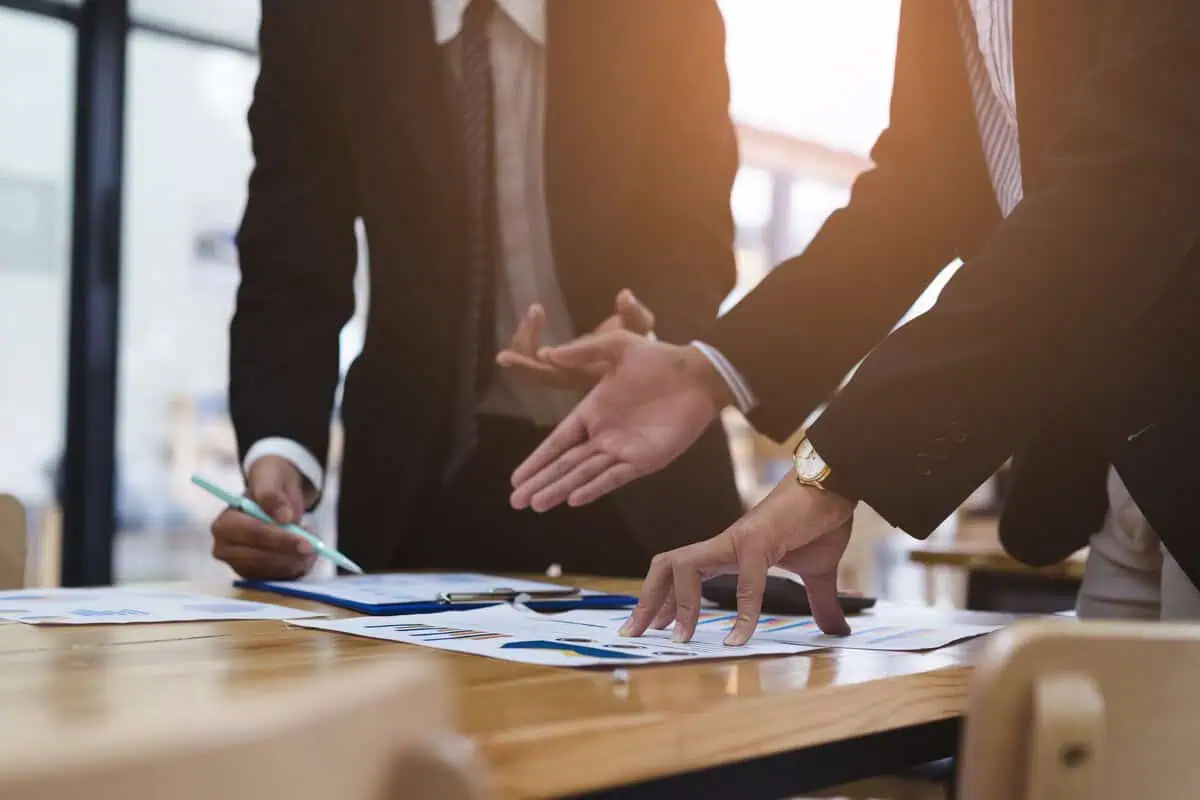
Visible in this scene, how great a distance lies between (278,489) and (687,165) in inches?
29.2

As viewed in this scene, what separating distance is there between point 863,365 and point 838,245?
423 mm

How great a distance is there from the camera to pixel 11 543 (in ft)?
4.86

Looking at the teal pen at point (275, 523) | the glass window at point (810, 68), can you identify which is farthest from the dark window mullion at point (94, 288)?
the teal pen at point (275, 523)

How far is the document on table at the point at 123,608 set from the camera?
1.01m

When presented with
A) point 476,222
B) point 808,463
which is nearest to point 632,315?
point 476,222

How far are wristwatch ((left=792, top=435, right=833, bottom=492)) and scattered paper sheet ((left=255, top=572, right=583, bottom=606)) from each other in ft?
1.27

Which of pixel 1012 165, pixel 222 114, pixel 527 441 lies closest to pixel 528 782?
pixel 1012 165

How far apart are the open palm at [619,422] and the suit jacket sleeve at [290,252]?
49 centimetres

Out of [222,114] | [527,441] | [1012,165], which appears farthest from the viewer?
[222,114]

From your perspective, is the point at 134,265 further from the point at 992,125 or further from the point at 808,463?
the point at 808,463

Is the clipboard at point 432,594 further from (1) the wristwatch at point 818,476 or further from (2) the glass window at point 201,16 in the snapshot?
(2) the glass window at point 201,16

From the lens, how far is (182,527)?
191 inches

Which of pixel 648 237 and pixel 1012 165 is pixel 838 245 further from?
pixel 648 237

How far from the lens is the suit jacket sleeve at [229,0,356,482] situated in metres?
1.69
